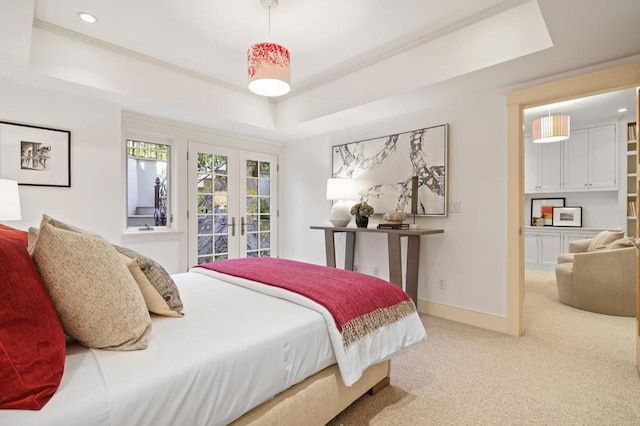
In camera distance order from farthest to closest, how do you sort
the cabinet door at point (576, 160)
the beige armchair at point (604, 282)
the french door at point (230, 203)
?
1. the cabinet door at point (576, 160)
2. the french door at point (230, 203)
3. the beige armchair at point (604, 282)

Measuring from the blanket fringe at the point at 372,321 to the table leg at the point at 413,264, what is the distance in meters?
1.53

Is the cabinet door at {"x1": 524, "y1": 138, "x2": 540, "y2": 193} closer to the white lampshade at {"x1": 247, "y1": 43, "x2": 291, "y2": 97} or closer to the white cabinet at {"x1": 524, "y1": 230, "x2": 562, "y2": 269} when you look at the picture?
the white cabinet at {"x1": 524, "y1": 230, "x2": 562, "y2": 269}

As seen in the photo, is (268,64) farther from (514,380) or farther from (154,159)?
(514,380)

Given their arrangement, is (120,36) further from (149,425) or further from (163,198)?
(149,425)

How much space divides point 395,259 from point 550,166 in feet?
14.2

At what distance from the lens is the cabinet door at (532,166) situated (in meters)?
5.90

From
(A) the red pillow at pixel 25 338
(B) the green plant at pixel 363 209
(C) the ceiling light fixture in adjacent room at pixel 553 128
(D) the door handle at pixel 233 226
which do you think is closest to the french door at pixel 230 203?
(D) the door handle at pixel 233 226

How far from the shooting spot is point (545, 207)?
5.98 metres

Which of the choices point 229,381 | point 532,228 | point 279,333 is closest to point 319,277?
point 279,333

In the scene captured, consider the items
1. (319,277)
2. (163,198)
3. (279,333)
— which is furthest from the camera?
(163,198)

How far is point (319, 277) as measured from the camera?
6.75 ft

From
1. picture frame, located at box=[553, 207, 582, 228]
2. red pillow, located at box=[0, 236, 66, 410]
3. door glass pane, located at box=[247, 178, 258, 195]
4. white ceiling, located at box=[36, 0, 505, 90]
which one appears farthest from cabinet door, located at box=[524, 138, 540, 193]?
red pillow, located at box=[0, 236, 66, 410]

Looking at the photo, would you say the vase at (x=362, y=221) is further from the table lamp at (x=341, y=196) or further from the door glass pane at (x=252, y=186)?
the door glass pane at (x=252, y=186)

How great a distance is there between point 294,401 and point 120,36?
3221mm
